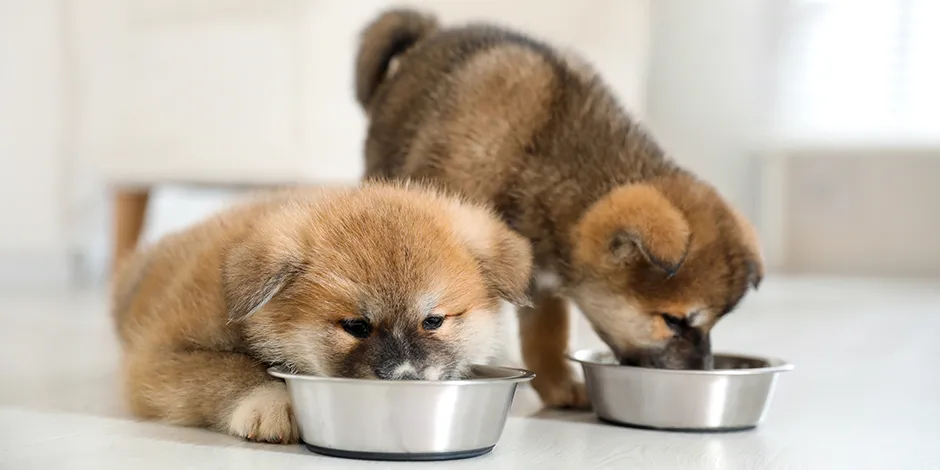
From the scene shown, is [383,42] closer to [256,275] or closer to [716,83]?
[256,275]

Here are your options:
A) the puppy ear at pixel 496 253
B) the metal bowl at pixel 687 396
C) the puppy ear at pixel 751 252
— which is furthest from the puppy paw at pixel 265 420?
the puppy ear at pixel 751 252

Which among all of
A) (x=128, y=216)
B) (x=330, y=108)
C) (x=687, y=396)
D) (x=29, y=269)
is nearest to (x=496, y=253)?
(x=687, y=396)

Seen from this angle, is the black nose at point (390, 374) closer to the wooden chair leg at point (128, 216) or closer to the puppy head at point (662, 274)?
the puppy head at point (662, 274)

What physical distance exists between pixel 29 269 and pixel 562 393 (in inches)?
160

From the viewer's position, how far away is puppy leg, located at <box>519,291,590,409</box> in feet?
6.79

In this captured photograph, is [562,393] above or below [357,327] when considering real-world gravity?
below

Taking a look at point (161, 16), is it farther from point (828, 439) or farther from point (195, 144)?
point (828, 439)

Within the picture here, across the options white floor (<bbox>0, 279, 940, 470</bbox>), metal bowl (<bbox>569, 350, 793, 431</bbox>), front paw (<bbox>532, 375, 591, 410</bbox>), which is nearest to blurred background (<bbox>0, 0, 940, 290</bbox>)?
white floor (<bbox>0, 279, 940, 470</bbox>)

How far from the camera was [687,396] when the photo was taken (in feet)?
5.75

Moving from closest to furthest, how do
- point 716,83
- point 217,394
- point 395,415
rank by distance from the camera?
point 395,415 < point 217,394 < point 716,83

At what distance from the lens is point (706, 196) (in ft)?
6.68

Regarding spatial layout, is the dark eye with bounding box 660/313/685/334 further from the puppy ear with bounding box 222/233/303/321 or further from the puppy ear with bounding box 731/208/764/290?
the puppy ear with bounding box 222/233/303/321

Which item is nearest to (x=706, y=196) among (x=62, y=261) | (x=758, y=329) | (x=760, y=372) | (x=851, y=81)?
(x=760, y=372)

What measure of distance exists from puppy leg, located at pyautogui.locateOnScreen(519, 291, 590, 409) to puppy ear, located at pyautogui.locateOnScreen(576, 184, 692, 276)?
207mm
